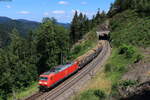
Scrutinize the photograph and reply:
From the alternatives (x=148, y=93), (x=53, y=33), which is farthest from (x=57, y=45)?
(x=148, y=93)

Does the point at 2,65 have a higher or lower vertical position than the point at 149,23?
lower

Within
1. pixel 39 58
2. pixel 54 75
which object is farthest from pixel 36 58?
pixel 54 75

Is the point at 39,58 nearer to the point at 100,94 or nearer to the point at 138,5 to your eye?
the point at 100,94

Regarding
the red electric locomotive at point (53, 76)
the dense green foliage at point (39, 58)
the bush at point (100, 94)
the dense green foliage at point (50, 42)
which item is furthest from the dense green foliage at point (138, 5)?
the bush at point (100, 94)

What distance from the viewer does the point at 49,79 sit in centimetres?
2520

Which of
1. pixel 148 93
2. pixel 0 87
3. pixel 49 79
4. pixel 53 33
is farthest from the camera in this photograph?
pixel 53 33

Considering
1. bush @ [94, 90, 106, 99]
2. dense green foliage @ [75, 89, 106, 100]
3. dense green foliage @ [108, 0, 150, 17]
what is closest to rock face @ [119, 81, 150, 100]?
bush @ [94, 90, 106, 99]

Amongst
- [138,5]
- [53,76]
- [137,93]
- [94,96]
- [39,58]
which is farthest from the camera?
[138,5]

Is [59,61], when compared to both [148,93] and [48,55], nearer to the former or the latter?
[48,55]

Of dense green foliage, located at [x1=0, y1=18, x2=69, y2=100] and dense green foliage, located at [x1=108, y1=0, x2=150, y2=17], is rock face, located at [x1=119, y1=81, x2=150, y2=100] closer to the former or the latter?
dense green foliage, located at [x1=0, y1=18, x2=69, y2=100]

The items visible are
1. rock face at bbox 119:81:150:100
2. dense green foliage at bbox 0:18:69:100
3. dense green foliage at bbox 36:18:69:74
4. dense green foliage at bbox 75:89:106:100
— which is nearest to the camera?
rock face at bbox 119:81:150:100

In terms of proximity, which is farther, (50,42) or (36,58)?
(36,58)

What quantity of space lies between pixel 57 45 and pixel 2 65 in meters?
16.5

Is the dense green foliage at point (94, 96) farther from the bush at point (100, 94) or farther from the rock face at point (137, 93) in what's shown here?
the rock face at point (137, 93)
